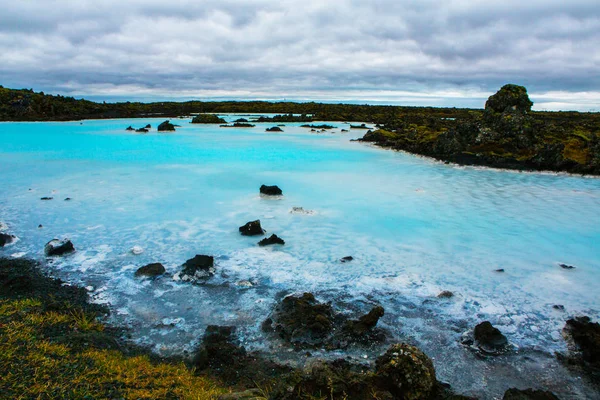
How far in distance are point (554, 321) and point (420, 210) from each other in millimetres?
6589

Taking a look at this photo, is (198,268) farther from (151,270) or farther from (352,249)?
(352,249)

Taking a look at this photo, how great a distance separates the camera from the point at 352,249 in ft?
29.8

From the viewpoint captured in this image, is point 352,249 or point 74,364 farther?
point 352,249

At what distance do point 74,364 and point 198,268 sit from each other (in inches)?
129

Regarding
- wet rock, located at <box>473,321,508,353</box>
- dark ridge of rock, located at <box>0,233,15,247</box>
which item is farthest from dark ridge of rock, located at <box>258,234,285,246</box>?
dark ridge of rock, located at <box>0,233,15,247</box>

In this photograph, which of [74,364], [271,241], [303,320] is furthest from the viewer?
[271,241]

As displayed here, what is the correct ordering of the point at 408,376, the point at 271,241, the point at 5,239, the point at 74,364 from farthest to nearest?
the point at 271,241, the point at 5,239, the point at 74,364, the point at 408,376

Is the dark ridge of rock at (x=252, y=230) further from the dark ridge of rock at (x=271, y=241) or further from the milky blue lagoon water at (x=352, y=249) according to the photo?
the dark ridge of rock at (x=271, y=241)

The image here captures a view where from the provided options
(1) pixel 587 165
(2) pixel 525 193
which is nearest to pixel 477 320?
(2) pixel 525 193

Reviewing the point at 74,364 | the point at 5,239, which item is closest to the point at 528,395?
the point at 74,364

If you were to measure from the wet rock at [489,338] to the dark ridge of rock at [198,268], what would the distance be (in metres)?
4.74

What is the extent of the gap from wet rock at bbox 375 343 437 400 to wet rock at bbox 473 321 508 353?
4.68ft

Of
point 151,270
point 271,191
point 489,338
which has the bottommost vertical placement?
point 489,338

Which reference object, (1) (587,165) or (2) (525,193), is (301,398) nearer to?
(2) (525,193)
